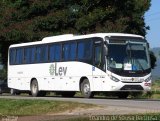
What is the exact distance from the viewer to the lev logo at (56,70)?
105ft

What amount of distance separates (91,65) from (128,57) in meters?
1.98

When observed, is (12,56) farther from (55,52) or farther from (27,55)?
(55,52)

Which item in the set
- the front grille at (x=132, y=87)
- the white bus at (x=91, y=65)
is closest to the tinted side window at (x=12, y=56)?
the white bus at (x=91, y=65)

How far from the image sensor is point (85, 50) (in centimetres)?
2989

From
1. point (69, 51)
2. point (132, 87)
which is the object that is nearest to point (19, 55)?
point (69, 51)

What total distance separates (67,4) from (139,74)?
20.9 m

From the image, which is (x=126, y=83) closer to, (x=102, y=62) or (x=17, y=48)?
(x=102, y=62)

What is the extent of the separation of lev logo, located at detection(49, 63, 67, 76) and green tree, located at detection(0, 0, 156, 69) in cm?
1081

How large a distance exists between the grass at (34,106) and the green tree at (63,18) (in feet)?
61.6

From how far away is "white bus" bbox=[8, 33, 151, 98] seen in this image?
28125 millimetres

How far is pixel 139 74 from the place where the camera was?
2834cm

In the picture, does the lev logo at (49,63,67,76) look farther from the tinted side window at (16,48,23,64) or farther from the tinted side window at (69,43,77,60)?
the tinted side window at (16,48,23,64)

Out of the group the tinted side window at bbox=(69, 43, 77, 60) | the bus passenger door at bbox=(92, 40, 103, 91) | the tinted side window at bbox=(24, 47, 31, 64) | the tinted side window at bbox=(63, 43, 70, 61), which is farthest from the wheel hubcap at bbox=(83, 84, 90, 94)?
the tinted side window at bbox=(24, 47, 31, 64)

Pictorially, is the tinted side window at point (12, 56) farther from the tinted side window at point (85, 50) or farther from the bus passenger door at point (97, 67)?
the bus passenger door at point (97, 67)
